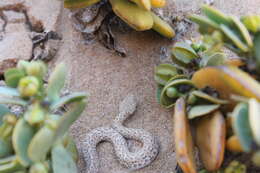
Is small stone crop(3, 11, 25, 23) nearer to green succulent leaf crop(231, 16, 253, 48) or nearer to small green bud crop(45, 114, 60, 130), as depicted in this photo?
small green bud crop(45, 114, 60, 130)

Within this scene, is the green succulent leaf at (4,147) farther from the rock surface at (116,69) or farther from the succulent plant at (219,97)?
the succulent plant at (219,97)

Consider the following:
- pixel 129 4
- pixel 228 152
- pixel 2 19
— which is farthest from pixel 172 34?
pixel 2 19

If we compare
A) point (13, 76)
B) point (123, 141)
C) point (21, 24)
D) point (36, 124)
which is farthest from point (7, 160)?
point (21, 24)

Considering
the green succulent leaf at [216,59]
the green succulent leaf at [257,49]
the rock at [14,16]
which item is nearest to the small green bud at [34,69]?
the green succulent leaf at [216,59]

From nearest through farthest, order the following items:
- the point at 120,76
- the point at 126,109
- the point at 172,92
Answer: the point at 172,92 < the point at 126,109 < the point at 120,76

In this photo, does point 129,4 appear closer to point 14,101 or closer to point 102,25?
point 102,25

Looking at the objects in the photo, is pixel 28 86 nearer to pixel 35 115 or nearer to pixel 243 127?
pixel 35 115

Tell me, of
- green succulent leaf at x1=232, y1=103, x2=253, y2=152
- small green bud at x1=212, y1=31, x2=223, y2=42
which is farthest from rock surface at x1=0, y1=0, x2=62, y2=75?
green succulent leaf at x1=232, y1=103, x2=253, y2=152
